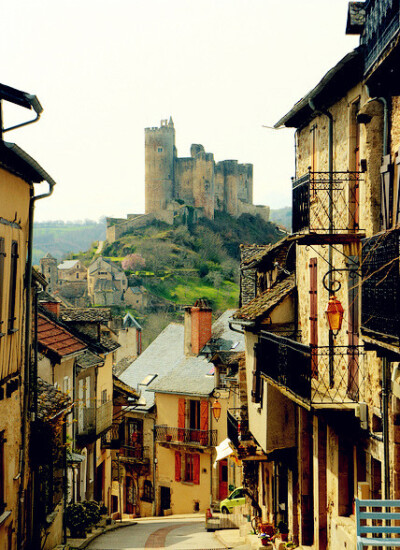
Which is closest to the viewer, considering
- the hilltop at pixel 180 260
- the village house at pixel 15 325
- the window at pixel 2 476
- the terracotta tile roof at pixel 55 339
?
the village house at pixel 15 325

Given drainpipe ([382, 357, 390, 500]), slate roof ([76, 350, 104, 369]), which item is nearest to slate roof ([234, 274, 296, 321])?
drainpipe ([382, 357, 390, 500])

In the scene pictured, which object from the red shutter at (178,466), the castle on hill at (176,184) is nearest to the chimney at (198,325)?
the red shutter at (178,466)

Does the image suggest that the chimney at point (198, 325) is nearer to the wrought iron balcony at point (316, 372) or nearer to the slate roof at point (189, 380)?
the slate roof at point (189, 380)

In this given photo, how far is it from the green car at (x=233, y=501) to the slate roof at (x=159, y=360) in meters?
10.6

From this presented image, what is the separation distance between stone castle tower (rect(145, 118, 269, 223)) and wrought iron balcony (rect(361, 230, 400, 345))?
10455 cm

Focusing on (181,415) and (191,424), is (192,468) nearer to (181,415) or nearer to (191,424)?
(191,424)

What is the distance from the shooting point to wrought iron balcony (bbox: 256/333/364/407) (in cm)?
1072

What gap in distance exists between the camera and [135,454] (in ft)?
118

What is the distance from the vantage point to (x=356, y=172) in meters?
10.6

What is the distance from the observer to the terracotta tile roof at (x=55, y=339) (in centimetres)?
1892

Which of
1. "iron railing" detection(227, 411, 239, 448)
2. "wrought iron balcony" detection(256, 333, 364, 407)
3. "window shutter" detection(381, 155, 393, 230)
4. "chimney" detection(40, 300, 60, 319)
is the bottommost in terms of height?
"iron railing" detection(227, 411, 239, 448)

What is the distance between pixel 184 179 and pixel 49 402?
102638mm

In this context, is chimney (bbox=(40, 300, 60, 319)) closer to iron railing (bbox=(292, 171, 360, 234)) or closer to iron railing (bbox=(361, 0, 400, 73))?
iron railing (bbox=(292, 171, 360, 234))

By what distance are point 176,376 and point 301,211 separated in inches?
945
